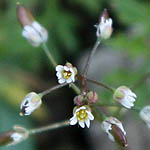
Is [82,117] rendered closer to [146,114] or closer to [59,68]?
[59,68]

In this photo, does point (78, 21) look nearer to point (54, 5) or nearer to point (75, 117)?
point (54, 5)

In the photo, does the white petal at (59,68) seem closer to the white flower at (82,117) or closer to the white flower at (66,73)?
the white flower at (66,73)

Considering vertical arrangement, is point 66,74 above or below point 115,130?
above

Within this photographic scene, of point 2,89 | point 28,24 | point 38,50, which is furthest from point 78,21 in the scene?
point 28,24

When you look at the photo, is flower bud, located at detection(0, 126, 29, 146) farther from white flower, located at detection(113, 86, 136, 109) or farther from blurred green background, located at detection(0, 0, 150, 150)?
blurred green background, located at detection(0, 0, 150, 150)

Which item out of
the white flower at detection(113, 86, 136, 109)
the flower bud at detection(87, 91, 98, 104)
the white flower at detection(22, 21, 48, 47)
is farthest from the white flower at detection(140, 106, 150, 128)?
the white flower at detection(22, 21, 48, 47)

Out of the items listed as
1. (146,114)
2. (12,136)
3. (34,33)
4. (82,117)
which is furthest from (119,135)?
(34,33)

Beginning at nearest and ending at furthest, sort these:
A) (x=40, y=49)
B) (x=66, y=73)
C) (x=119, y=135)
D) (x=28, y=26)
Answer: (x=119, y=135) < (x=66, y=73) < (x=28, y=26) < (x=40, y=49)
